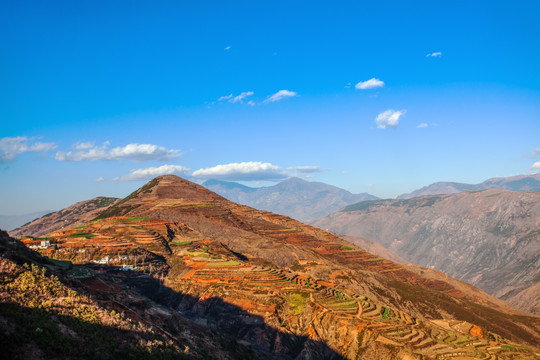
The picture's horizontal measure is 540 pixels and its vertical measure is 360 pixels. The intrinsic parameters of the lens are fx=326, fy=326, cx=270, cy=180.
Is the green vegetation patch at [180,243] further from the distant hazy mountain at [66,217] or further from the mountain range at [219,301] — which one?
the distant hazy mountain at [66,217]

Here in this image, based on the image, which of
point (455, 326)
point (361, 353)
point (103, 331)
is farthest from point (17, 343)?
point (455, 326)

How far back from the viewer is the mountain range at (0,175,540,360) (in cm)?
2073

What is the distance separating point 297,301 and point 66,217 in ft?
518

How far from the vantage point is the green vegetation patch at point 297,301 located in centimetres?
4856

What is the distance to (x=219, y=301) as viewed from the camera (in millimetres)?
50531

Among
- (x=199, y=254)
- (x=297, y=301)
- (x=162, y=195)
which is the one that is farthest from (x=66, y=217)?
(x=297, y=301)

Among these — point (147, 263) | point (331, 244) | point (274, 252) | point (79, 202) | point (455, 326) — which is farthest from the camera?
point (79, 202)

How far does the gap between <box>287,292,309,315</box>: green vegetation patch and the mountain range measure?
217mm

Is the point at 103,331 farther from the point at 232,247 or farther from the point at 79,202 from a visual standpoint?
the point at 79,202

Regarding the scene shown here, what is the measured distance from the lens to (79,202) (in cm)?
18912

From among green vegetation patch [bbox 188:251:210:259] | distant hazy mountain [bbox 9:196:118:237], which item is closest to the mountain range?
green vegetation patch [bbox 188:251:210:259]

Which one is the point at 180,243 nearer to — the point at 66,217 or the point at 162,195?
the point at 162,195

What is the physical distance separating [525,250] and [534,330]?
504 feet

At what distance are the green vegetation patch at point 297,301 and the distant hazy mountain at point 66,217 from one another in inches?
4628
